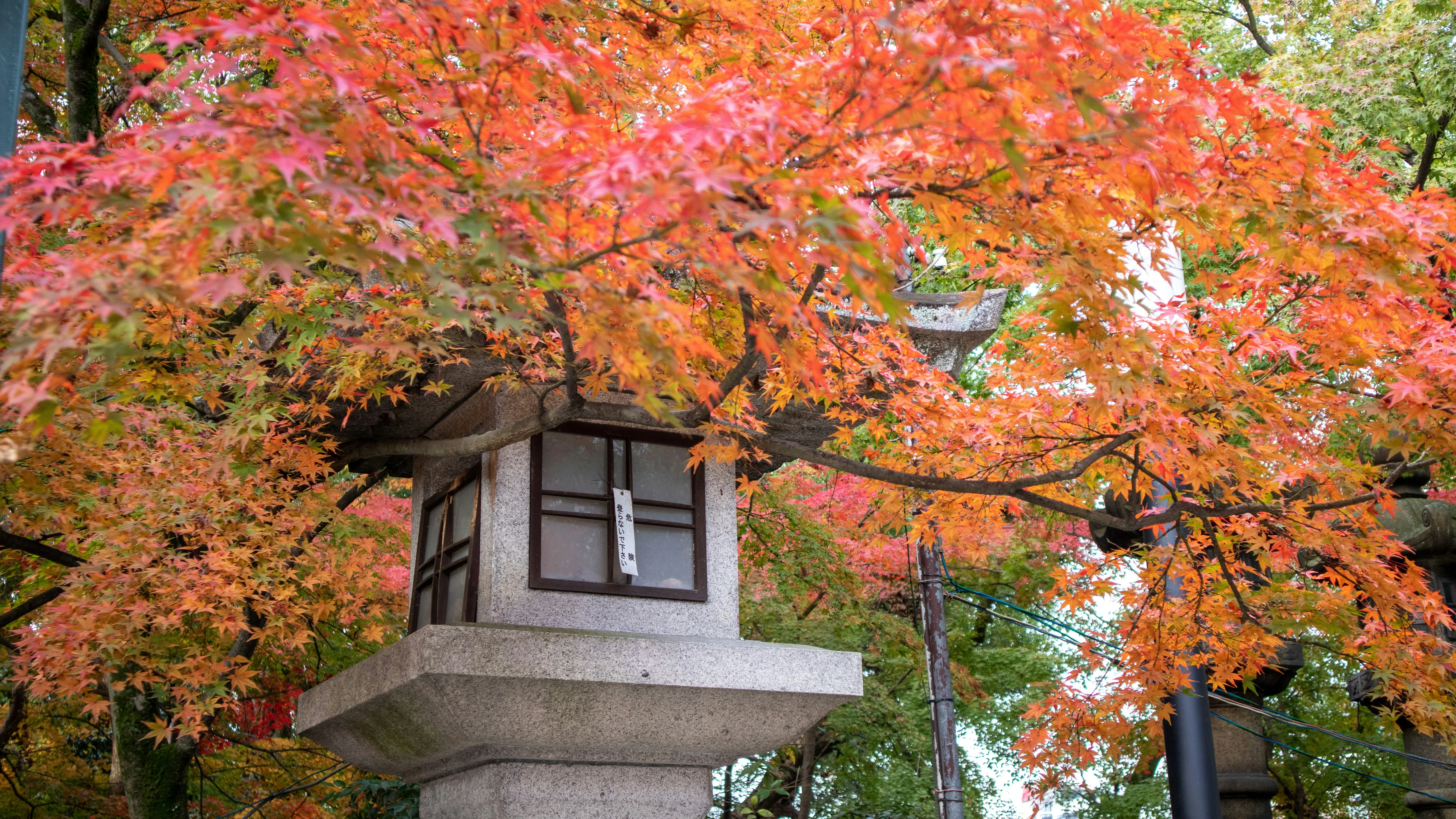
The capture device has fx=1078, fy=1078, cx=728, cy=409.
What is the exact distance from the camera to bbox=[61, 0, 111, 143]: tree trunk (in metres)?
5.56

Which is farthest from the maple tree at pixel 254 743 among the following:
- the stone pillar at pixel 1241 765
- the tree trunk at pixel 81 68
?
the stone pillar at pixel 1241 765

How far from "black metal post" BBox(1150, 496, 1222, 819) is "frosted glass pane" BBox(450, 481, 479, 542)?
12.1 ft

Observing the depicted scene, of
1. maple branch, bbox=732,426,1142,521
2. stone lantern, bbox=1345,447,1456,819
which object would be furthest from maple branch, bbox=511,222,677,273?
stone lantern, bbox=1345,447,1456,819

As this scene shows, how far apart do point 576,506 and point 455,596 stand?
0.79 meters

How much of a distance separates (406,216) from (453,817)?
11.7ft

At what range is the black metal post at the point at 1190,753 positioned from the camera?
19.8 ft

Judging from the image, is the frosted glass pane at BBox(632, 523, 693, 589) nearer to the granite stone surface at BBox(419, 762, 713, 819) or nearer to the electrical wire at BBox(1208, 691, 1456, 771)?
the granite stone surface at BBox(419, 762, 713, 819)

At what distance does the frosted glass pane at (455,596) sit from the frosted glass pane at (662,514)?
0.91m

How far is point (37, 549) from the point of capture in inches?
237

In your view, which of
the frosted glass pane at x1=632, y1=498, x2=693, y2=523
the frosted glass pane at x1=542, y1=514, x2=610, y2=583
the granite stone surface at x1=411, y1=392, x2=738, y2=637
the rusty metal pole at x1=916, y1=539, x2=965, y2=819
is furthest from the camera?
the rusty metal pole at x1=916, y1=539, x2=965, y2=819

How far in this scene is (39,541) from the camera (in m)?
6.52

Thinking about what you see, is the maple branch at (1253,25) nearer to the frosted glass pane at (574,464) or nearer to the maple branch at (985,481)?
the maple branch at (985,481)

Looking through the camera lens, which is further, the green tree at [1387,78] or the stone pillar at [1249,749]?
the green tree at [1387,78]

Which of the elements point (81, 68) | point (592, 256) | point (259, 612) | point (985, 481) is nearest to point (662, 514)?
point (985, 481)
